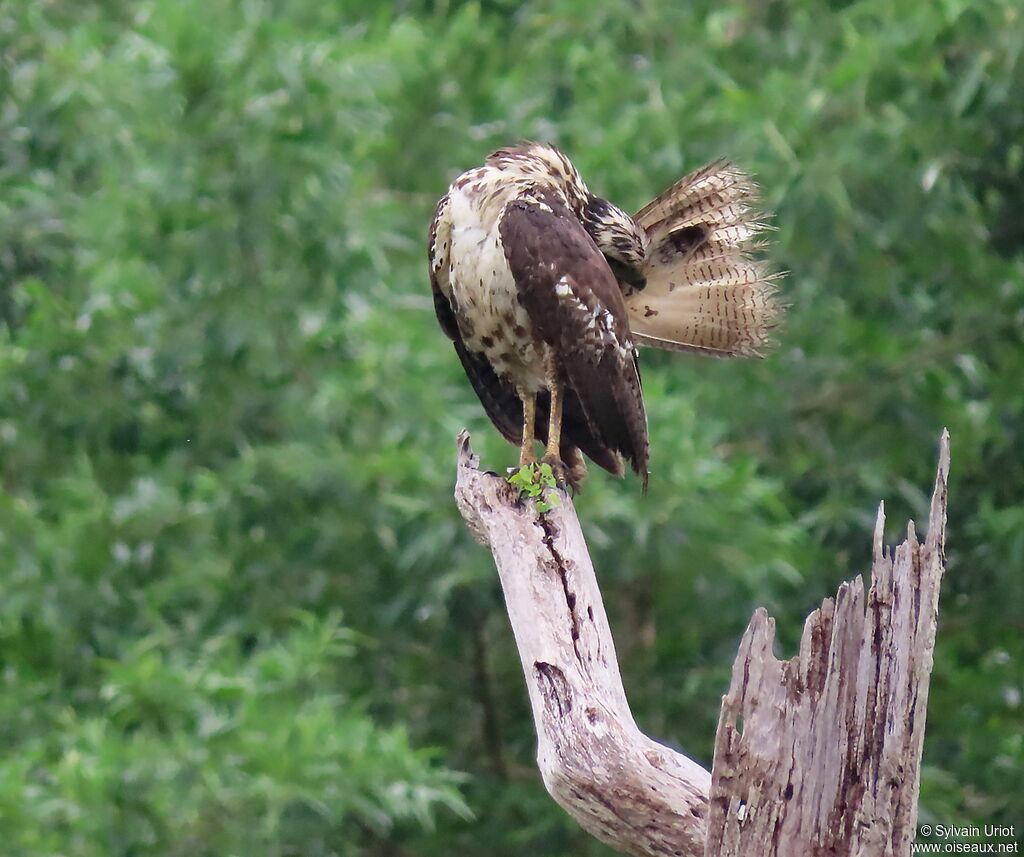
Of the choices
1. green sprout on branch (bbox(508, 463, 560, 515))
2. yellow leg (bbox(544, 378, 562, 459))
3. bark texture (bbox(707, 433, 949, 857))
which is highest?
yellow leg (bbox(544, 378, 562, 459))

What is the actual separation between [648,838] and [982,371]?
15.9 feet

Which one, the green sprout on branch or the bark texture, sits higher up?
the green sprout on branch

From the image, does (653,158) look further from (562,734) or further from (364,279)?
(562,734)

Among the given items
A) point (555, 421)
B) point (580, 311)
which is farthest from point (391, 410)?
point (580, 311)

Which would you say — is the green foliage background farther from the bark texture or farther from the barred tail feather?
the bark texture

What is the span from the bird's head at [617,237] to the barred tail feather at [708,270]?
6cm

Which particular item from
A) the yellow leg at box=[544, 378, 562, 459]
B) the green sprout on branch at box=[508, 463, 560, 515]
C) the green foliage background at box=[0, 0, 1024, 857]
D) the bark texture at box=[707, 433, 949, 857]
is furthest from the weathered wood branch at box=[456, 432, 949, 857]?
the green foliage background at box=[0, 0, 1024, 857]

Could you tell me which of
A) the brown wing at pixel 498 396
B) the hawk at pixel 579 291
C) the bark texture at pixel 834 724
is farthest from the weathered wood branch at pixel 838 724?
the brown wing at pixel 498 396

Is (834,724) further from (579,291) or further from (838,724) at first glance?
(579,291)

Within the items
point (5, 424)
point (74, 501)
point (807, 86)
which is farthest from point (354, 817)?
point (807, 86)

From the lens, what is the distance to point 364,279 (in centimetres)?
670

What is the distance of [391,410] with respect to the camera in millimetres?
6414

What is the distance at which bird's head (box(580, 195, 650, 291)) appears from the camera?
4.63 m

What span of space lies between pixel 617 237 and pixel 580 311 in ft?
1.36
